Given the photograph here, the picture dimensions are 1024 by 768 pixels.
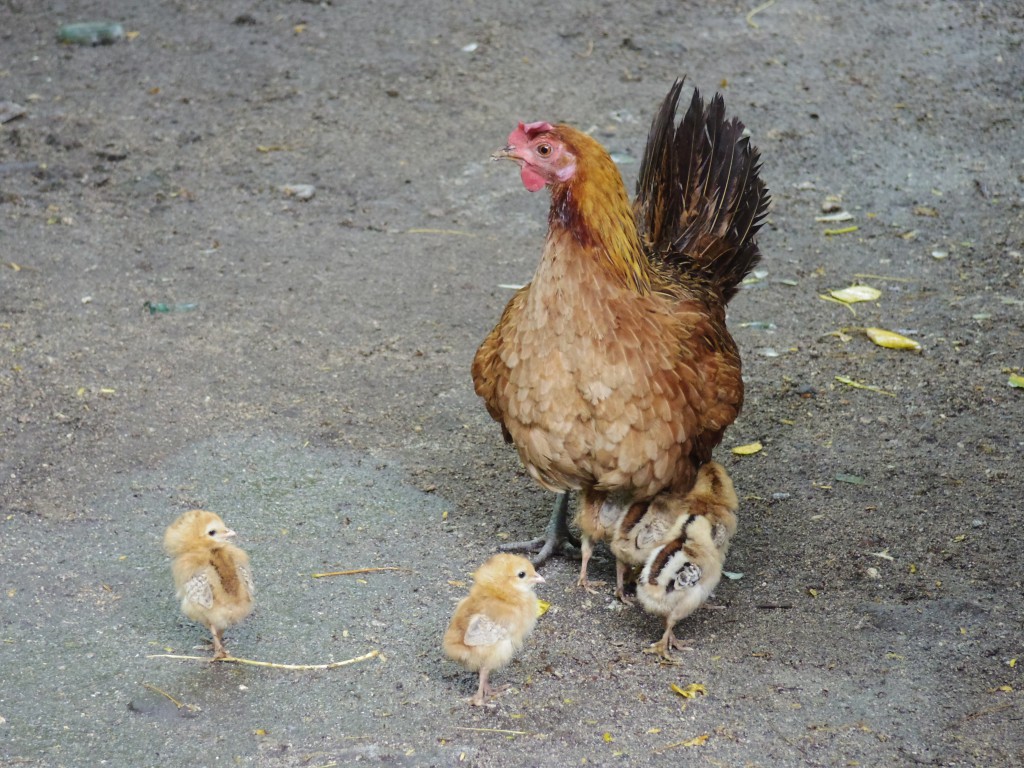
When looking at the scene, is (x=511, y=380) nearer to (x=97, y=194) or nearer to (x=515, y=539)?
(x=515, y=539)

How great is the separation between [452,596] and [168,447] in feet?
5.89

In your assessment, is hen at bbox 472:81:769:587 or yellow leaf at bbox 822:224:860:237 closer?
hen at bbox 472:81:769:587

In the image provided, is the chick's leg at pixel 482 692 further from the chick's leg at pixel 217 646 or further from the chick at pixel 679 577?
the chick's leg at pixel 217 646

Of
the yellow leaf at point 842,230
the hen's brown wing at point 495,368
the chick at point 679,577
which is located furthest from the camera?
the yellow leaf at point 842,230

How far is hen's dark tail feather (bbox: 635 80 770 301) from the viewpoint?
18.0 feet

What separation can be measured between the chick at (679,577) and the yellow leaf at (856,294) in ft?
10.6

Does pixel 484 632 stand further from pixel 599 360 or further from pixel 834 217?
pixel 834 217

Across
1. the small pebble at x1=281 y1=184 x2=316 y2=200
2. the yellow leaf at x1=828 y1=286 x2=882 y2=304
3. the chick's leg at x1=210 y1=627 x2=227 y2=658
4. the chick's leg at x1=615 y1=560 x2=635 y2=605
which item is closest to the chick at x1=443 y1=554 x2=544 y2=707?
the chick's leg at x1=615 y1=560 x2=635 y2=605

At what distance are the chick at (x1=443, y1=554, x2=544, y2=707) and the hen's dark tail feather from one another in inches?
77.2

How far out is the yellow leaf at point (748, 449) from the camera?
229 inches

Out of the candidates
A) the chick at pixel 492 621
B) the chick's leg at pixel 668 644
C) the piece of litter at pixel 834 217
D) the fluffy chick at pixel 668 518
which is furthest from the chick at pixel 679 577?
the piece of litter at pixel 834 217

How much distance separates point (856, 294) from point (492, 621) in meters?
4.15

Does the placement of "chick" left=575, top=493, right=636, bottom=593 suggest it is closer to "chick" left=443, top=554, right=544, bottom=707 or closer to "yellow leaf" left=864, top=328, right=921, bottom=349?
"chick" left=443, top=554, right=544, bottom=707

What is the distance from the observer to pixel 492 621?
13.0ft
